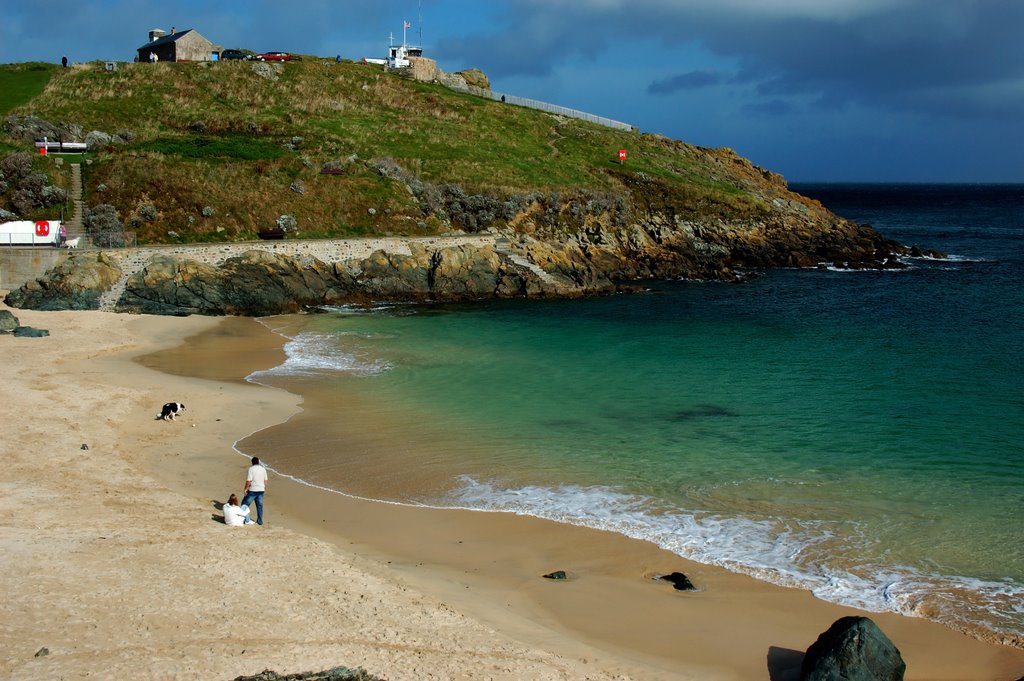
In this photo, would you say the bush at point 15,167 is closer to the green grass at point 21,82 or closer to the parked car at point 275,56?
the green grass at point 21,82

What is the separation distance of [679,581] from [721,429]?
31.1 ft

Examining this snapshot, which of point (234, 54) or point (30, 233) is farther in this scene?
point (234, 54)

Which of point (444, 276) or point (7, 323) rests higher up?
point (444, 276)

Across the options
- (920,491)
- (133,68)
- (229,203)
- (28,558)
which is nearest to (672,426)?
(920,491)

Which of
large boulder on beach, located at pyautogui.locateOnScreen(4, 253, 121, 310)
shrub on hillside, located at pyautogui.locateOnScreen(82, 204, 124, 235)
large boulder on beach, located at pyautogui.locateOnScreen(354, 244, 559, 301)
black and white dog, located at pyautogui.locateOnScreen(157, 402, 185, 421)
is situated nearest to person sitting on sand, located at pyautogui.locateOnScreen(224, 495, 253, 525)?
black and white dog, located at pyautogui.locateOnScreen(157, 402, 185, 421)

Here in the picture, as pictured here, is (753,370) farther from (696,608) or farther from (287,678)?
(287,678)

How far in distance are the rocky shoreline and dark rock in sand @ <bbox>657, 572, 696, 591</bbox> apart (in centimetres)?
3190

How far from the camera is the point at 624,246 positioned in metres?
59.2

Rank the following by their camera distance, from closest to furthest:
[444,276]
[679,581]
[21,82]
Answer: [679,581] → [444,276] → [21,82]

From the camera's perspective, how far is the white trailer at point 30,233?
42344 mm

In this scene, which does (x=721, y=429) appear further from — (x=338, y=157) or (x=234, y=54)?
(x=234, y=54)

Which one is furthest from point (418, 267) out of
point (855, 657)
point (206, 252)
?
point (855, 657)

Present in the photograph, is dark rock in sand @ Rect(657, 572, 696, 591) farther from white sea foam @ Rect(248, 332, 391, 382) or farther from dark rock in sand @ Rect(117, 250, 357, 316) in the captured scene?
dark rock in sand @ Rect(117, 250, 357, 316)

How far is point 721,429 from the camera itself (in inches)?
969
